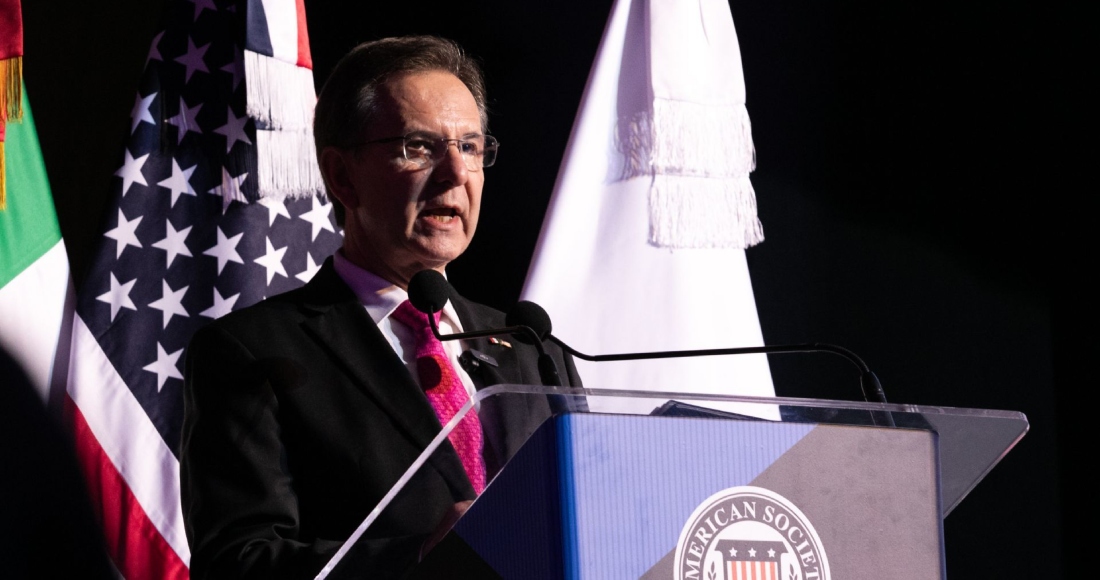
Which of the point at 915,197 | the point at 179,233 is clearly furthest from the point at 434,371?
the point at 915,197

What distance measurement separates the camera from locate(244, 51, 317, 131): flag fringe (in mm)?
2326

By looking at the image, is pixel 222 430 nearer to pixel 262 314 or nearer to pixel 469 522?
pixel 262 314

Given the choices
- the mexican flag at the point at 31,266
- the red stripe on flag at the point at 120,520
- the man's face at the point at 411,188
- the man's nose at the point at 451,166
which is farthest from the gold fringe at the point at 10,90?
the man's nose at the point at 451,166

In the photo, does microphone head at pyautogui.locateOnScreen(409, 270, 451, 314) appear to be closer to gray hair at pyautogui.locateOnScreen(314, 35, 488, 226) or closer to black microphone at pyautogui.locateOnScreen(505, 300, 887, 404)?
black microphone at pyautogui.locateOnScreen(505, 300, 887, 404)

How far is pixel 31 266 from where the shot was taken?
7.19ft

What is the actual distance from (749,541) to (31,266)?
1751 millimetres

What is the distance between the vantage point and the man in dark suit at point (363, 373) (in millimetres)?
897

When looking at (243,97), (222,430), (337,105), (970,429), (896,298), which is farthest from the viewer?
(896,298)

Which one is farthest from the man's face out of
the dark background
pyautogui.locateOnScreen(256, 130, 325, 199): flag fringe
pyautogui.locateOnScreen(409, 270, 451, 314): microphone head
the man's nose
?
the dark background

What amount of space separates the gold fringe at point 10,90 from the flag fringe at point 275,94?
44cm

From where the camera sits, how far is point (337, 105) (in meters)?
1.84

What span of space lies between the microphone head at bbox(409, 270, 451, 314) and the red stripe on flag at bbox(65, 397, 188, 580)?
117 centimetres

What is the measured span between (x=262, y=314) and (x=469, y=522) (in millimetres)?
821

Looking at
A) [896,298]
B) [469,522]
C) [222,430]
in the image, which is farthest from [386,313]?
[896,298]
